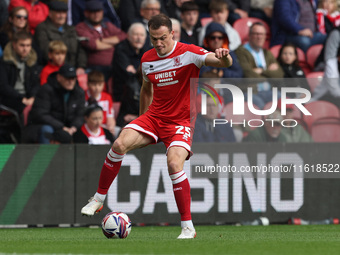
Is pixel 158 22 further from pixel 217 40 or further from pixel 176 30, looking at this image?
pixel 217 40

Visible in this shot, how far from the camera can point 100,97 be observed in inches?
486

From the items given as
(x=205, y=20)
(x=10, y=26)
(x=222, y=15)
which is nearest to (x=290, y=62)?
(x=222, y=15)

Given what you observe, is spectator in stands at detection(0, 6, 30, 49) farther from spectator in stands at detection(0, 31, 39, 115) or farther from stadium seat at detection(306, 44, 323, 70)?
stadium seat at detection(306, 44, 323, 70)

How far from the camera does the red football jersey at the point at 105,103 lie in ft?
40.1

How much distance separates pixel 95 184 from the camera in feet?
36.3

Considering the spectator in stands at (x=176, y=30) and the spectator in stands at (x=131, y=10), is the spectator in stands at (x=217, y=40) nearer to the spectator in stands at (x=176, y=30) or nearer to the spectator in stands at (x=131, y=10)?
the spectator in stands at (x=176, y=30)

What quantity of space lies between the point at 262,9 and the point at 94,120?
16.7ft

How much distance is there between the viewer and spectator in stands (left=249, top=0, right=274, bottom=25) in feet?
49.1

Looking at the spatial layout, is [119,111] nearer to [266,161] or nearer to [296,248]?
[266,161]

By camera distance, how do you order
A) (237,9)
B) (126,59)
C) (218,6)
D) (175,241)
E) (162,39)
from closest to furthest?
(175,241) → (162,39) → (126,59) → (218,6) → (237,9)

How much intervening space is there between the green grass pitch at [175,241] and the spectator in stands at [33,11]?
166 inches

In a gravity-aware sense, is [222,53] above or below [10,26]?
above

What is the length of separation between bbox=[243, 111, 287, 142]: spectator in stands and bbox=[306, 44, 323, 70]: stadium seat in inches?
123

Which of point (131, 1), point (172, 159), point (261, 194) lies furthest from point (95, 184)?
point (131, 1)
